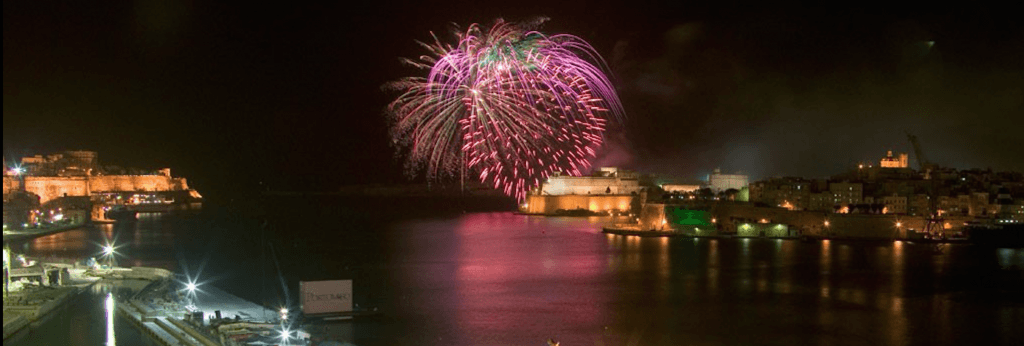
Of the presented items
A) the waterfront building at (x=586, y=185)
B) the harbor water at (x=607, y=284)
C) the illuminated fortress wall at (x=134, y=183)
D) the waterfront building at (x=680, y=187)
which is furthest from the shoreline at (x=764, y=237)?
the illuminated fortress wall at (x=134, y=183)

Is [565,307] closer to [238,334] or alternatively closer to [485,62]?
[238,334]

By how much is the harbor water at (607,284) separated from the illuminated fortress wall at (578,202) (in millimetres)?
12584

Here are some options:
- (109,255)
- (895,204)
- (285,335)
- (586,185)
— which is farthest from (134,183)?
(285,335)

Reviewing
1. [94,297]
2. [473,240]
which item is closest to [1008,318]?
[94,297]

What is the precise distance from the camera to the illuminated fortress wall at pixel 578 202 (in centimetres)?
3469

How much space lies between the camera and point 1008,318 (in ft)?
33.5

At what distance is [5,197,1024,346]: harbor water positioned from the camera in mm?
8883

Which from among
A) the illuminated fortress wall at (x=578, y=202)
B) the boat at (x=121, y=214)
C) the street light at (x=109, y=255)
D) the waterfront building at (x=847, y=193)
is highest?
the waterfront building at (x=847, y=193)

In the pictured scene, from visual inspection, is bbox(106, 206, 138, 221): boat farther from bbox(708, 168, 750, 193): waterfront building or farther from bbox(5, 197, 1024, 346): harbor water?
bbox(708, 168, 750, 193): waterfront building

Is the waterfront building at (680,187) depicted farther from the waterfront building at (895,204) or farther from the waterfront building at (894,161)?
the waterfront building at (895,204)

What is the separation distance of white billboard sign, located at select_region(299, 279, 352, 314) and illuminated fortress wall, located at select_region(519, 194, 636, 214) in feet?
83.0

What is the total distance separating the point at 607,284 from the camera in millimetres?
12555

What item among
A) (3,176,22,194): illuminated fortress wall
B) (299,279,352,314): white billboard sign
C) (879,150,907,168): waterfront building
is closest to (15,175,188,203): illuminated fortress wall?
(3,176,22,194): illuminated fortress wall

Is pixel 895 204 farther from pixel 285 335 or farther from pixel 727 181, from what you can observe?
pixel 285 335
